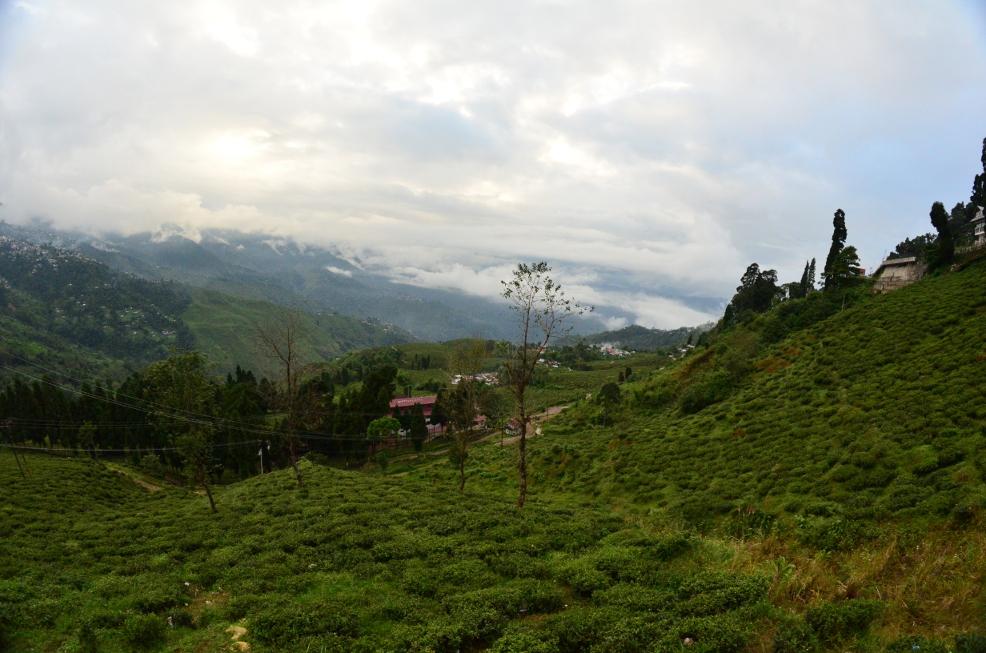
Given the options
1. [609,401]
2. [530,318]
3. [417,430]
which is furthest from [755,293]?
[530,318]

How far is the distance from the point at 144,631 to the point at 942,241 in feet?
271

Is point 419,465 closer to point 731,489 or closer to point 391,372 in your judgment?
point 391,372

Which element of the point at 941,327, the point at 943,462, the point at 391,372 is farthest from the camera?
the point at 391,372

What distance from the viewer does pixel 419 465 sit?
7288 cm

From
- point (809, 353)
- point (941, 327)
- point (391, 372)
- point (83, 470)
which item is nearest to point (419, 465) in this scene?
point (391, 372)

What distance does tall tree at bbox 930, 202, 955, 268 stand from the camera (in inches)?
2350

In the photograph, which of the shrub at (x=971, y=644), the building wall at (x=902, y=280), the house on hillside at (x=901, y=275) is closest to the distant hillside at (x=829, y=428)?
the building wall at (x=902, y=280)

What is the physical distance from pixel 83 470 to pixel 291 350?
104 ft

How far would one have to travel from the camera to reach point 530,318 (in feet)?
92.2

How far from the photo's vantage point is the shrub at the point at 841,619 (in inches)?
383

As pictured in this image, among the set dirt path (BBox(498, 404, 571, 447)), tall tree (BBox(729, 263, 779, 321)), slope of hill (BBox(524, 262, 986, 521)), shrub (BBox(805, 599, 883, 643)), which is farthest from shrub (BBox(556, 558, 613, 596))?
tall tree (BBox(729, 263, 779, 321))

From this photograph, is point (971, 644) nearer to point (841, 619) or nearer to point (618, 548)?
point (841, 619)

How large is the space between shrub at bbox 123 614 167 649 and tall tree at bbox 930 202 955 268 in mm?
79821

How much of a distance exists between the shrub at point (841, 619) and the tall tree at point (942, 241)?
2720 inches
